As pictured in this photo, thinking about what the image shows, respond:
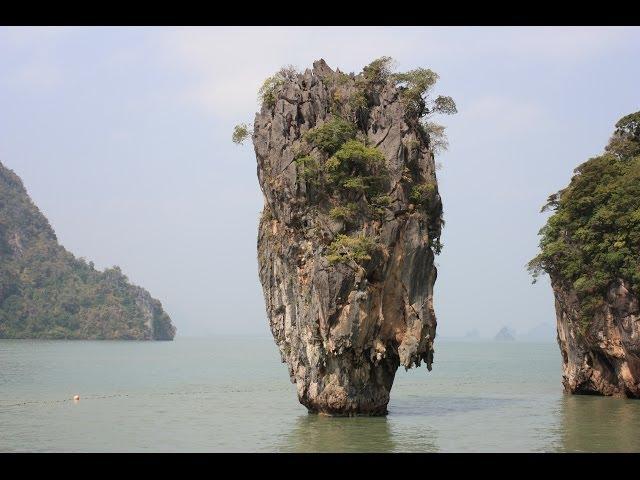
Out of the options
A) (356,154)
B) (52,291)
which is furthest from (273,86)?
(52,291)

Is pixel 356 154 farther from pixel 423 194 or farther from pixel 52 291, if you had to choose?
pixel 52 291

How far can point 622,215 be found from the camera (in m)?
33.2

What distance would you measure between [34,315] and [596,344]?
112 metres

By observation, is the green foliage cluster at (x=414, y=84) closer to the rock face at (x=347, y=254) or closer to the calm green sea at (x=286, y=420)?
the rock face at (x=347, y=254)

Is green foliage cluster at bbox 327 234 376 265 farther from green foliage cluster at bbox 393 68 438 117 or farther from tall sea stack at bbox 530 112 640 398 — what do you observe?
tall sea stack at bbox 530 112 640 398

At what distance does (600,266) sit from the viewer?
34.2 m

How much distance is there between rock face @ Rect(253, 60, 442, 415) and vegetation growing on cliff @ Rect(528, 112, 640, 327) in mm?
8378

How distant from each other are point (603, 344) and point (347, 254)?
46.0 ft

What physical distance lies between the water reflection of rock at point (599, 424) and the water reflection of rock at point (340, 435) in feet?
17.6

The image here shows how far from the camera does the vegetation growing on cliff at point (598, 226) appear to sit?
108 ft
